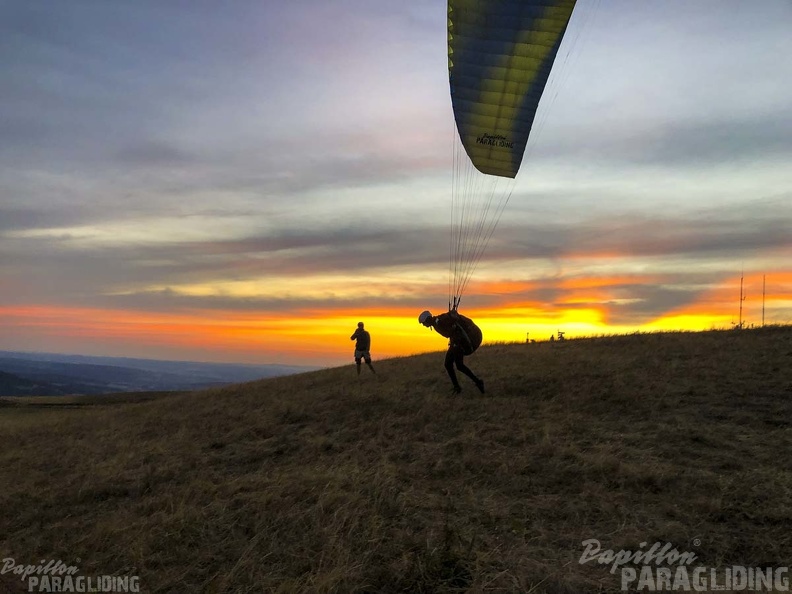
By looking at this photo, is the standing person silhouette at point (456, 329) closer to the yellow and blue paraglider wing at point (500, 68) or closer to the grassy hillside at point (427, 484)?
the grassy hillside at point (427, 484)

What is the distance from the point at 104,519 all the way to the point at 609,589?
7062mm

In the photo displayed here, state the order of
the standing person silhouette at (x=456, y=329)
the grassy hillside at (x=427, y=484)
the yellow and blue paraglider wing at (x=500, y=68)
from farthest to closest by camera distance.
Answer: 1. the standing person silhouette at (x=456, y=329)
2. the yellow and blue paraglider wing at (x=500, y=68)
3. the grassy hillside at (x=427, y=484)

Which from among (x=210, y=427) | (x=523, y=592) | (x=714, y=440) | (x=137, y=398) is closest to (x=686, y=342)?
(x=714, y=440)

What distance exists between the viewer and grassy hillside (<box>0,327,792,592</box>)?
6.26m

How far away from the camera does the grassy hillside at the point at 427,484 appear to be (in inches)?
246

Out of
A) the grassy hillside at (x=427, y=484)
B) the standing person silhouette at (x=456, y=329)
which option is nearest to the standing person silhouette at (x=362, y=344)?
the grassy hillside at (x=427, y=484)

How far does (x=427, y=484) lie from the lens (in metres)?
8.79

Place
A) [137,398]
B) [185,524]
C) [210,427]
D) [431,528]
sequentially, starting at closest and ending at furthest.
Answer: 1. [431,528]
2. [185,524]
3. [210,427]
4. [137,398]

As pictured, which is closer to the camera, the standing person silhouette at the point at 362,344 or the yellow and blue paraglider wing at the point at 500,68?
the yellow and blue paraglider wing at the point at 500,68

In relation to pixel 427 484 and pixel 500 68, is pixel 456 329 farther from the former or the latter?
pixel 500 68

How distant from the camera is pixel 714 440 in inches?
399

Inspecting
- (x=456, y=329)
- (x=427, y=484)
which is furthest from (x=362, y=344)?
(x=427, y=484)

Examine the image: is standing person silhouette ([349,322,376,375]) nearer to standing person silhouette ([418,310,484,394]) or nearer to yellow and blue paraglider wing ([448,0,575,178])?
standing person silhouette ([418,310,484,394])

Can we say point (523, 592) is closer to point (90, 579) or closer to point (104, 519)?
point (90, 579)
